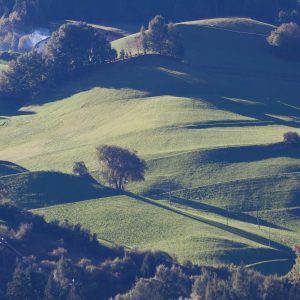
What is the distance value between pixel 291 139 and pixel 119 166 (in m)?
20.9

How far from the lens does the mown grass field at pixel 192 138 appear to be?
104938mm

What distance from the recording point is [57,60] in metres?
168

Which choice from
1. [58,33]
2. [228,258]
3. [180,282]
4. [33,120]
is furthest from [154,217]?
[58,33]

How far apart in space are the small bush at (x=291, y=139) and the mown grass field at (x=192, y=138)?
1017 mm

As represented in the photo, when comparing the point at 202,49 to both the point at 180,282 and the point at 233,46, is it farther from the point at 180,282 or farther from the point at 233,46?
the point at 180,282

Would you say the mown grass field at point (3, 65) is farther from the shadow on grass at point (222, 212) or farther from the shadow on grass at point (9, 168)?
the shadow on grass at point (222, 212)

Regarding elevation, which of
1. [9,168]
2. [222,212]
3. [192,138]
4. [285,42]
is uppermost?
[285,42]

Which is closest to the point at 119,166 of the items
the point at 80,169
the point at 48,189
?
the point at 80,169

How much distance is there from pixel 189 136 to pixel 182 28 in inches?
1914

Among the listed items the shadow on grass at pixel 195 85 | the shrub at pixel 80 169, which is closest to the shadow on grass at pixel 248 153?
the shrub at pixel 80 169

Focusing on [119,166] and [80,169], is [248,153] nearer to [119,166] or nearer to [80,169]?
[119,166]

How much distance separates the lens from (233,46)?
176 metres

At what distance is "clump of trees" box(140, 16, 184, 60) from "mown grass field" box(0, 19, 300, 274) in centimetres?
193

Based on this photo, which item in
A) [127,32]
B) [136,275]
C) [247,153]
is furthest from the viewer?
[127,32]
